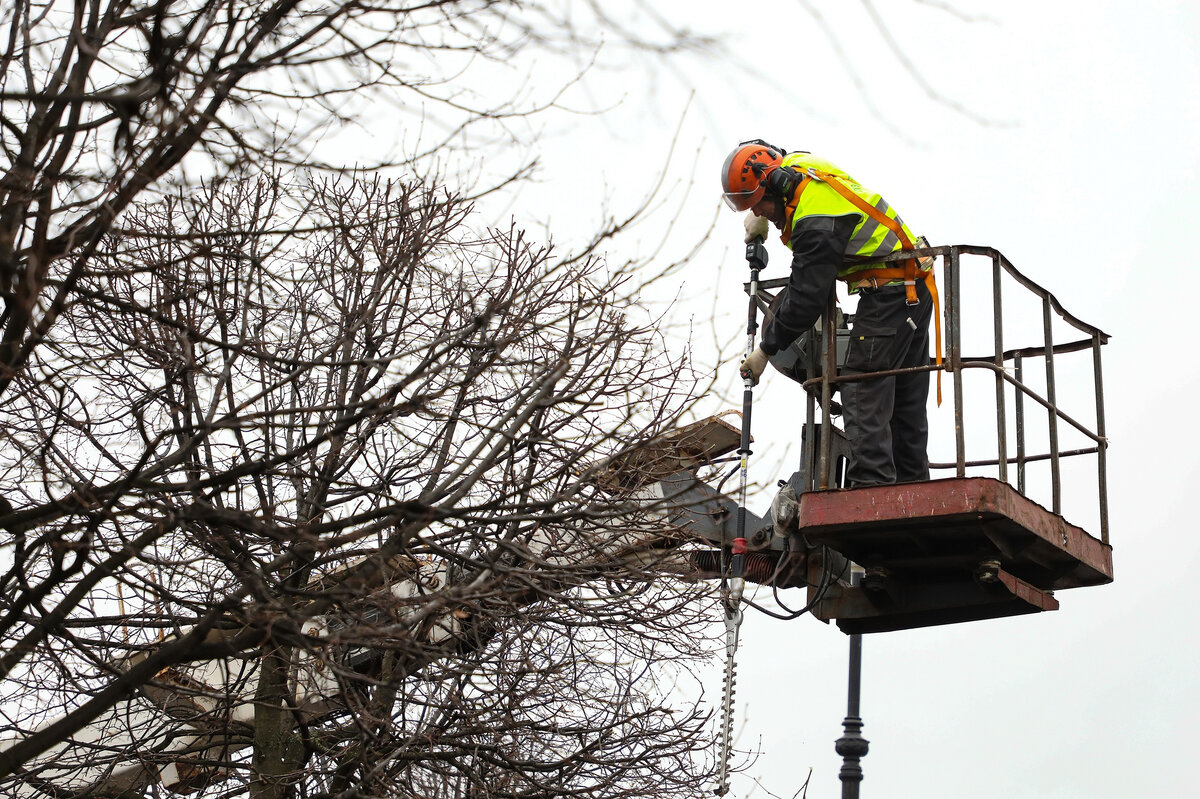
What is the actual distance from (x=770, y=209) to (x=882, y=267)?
75cm

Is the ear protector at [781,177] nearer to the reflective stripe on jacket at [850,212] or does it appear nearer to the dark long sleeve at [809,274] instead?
the reflective stripe on jacket at [850,212]

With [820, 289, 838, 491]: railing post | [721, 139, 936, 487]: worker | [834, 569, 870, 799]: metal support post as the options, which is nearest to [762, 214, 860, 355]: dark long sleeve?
[721, 139, 936, 487]: worker

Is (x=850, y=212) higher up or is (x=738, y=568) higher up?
(x=850, y=212)

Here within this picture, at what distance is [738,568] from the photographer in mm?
8789

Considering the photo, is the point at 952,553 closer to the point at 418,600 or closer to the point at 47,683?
the point at 418,600

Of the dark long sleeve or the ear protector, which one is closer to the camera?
the dark long sleeve

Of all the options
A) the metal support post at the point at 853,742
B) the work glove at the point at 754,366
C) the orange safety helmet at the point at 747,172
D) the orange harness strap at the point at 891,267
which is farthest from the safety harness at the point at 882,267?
the metal support post at the point at 853,742

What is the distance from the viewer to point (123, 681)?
5613 millimetres

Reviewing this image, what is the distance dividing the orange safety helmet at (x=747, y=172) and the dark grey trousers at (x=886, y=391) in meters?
0.87

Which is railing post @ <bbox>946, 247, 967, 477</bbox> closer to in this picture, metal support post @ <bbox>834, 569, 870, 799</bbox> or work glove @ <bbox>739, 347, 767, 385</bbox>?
work glove @ <bbox>739, 347, 767, 385</bbox>

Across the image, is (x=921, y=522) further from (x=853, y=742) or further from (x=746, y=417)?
(x=853, y=742)

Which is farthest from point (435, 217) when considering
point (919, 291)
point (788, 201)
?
point (919, 291)

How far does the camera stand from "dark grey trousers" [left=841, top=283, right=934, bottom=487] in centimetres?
844

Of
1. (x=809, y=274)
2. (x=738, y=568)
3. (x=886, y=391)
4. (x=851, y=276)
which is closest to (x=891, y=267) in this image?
(x=851, y=276)
